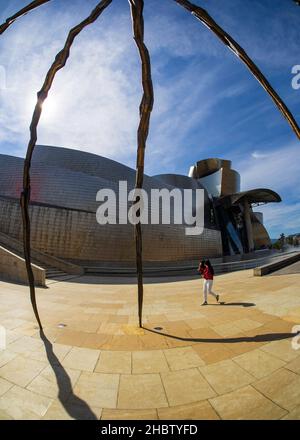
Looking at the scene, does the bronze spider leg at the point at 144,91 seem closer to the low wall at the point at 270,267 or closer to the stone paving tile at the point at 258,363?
the stone paving tile at the point at 258,363

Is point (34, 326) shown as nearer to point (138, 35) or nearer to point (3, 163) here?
point (138, 35)

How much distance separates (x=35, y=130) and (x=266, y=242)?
8117 centimetres

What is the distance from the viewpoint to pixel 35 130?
11.2 feet

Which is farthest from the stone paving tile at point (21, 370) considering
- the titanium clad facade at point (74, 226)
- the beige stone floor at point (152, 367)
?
the titanium clad facade at point (74, 226)

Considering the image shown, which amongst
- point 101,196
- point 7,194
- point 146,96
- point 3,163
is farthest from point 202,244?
point 146,96

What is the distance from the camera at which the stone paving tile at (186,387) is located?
2.54 meters

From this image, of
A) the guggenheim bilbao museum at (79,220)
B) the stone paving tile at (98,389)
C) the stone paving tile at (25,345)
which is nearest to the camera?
the stone paving tile at (98,389)

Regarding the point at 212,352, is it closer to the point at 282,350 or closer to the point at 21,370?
the point at 282,350

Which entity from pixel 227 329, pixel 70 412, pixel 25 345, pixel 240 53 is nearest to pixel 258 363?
pixel 227 329

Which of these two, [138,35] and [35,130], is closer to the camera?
[138,35]

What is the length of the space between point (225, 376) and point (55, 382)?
2.31 metres

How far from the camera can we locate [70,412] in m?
2.36

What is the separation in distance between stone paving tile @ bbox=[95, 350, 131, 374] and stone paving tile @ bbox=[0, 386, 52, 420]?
0.85 meters

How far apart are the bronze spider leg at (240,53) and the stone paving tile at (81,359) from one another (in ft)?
13.5
